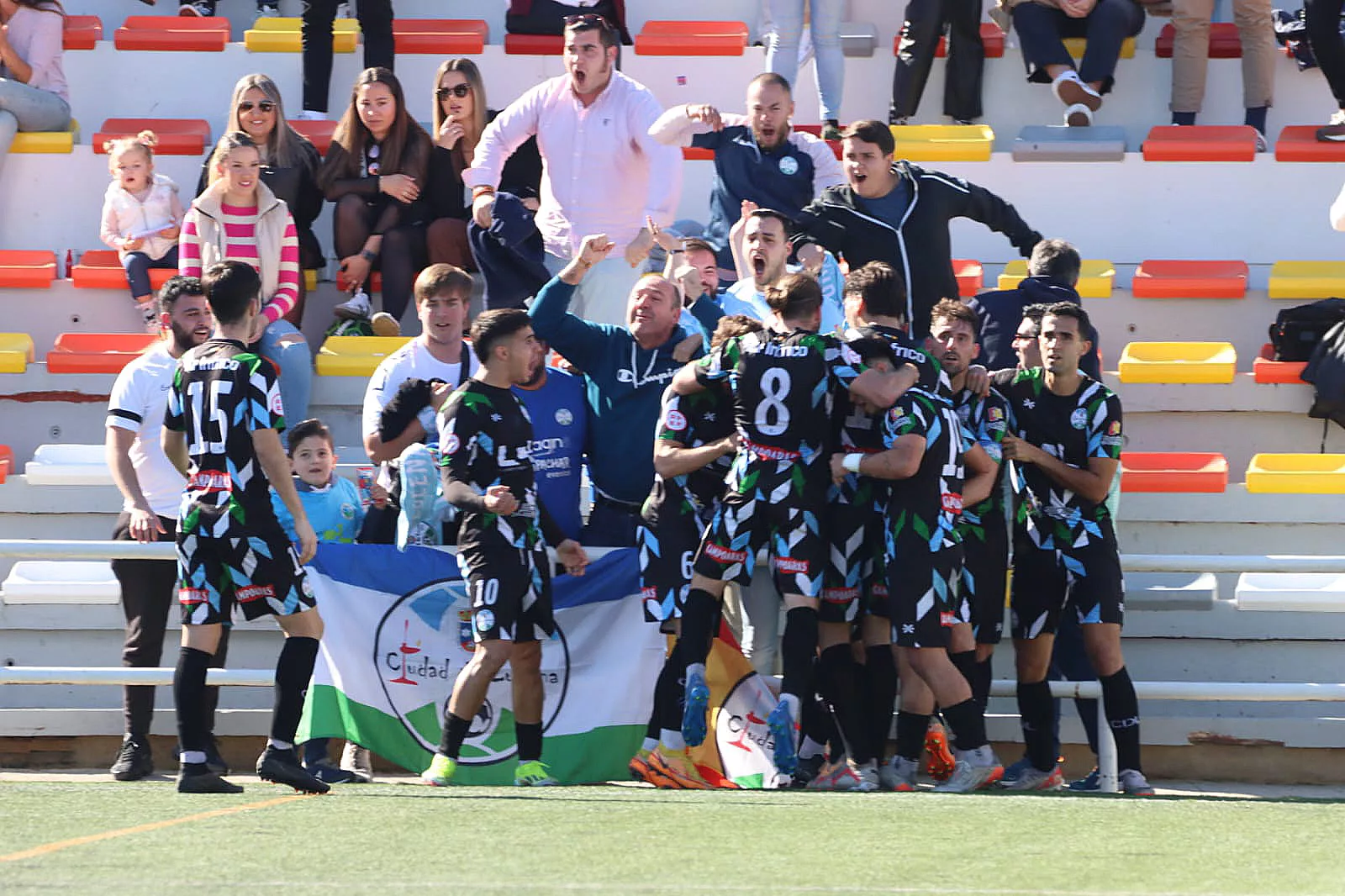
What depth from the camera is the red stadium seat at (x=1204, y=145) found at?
950cm

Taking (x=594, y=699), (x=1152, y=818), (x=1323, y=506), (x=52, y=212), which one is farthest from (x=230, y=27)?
(x=1152, y=818)

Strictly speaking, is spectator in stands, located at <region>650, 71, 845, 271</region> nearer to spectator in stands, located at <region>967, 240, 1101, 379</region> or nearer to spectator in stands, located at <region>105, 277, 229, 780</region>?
spectator in stands, located at <region>967, 240, 1101, 379</region>

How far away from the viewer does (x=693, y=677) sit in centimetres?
562

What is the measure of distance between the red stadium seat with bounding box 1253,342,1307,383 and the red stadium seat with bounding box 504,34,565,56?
4322 millimetres

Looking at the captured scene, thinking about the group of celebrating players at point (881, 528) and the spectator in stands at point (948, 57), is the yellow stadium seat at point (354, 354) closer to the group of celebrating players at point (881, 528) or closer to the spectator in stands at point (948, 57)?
the group of celebrating players at point (881, 528)

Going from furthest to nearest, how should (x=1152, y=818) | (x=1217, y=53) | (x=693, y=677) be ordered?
(x=1217, y=53), (x=693, y=677), (x=1152, y=818)

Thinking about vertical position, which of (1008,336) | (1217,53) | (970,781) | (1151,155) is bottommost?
(970,781)

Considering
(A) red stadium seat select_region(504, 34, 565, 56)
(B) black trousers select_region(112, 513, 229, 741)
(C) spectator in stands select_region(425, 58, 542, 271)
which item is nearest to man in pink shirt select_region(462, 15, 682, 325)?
(C) spectator in stands select_region(425, 58, 542, 271)

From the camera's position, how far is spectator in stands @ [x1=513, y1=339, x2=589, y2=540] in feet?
21.1

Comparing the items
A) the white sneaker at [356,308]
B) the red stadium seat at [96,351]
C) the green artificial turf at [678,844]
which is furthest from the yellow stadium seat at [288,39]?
the green artificial turf at [678,844]

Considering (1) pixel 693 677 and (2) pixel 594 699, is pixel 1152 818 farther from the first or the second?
(2) pixel 594 699

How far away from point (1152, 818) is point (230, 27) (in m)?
8.43

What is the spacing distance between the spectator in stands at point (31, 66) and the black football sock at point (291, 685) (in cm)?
536

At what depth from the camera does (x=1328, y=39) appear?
348 inches
